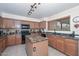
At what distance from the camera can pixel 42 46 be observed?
2744 millimetres

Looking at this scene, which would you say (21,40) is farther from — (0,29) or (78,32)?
(78,32)

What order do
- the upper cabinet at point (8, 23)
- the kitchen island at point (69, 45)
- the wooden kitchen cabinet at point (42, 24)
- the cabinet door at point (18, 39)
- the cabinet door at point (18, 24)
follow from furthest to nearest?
the wooden kitchen cabinet at point (42, 24) < the cabinet door at point (18, 24) < the cabinet door at point (18, 39) < the upper cabinet at point (8, 23) < the kitchen island at point (69, 45)

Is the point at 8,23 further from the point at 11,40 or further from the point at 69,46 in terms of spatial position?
the point at 69,46

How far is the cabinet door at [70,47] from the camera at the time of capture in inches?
120

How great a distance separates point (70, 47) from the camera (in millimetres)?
3275

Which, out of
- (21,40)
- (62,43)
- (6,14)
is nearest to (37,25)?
(21,40)

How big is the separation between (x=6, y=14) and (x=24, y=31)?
189cm

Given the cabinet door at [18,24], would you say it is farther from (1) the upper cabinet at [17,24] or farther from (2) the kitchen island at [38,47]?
(2) the kitchen island at [38,47]

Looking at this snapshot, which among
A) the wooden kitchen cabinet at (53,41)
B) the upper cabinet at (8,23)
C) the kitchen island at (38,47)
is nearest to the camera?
the kitchen island at (38,47)

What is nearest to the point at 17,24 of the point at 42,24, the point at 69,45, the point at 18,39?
the point at 18,39

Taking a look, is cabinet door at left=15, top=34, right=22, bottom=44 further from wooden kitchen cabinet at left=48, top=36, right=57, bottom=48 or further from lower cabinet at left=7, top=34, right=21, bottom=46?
wooden kitchen cabinet at left=48, top=36, right=57, bottom=48

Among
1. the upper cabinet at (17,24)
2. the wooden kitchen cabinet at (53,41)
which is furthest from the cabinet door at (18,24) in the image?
the wooden kitchen cabinet at (53,41)

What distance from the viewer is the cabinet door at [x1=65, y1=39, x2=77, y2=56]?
305 centimetres

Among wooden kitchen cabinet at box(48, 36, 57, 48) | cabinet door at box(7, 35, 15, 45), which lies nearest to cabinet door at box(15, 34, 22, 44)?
cabinet door at box(7, 35, 15, 45)
